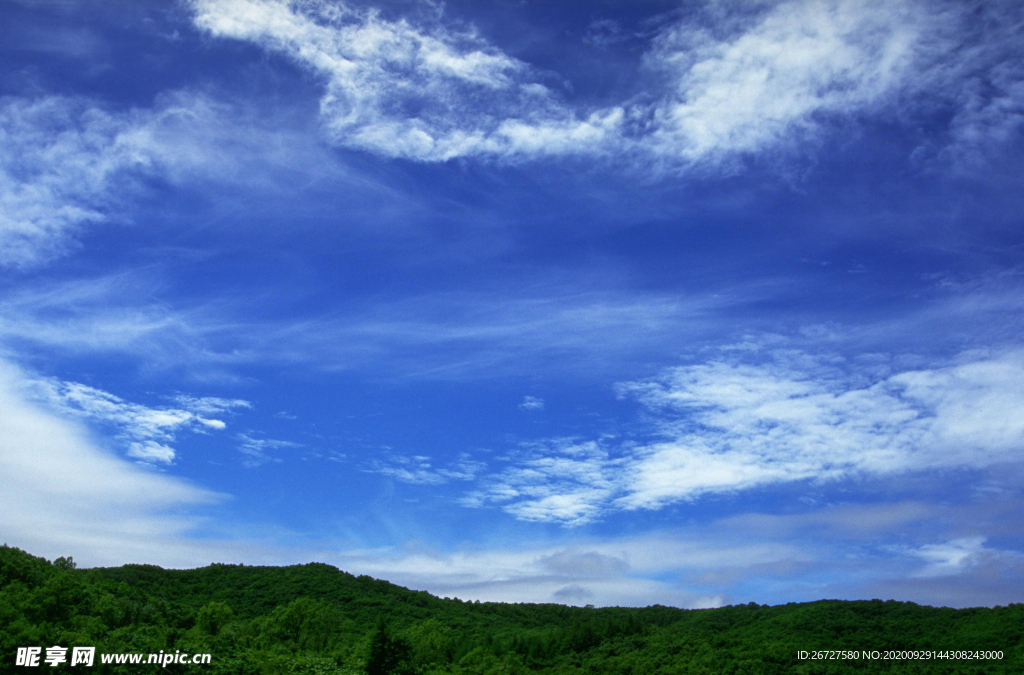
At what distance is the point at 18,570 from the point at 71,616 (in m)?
9.96

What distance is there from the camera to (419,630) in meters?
86.6

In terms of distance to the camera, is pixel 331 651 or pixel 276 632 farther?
pixel 276 632

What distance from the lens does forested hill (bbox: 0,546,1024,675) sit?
53.8 m

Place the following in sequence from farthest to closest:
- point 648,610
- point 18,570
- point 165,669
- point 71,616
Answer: point 648,610, point 18,570, point 71,616, point 165,669

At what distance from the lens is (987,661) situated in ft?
243

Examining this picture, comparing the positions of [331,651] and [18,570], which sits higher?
[18,570]

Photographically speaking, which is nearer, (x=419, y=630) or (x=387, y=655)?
(x=387, y=655)

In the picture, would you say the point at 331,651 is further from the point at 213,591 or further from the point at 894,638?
the point at 894,638

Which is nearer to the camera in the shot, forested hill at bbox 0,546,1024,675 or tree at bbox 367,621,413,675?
forested hill at bbox 0,546,1024,675

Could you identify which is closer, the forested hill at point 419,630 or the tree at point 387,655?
the forested hill at point 419,630

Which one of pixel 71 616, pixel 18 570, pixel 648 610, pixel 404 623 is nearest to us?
pixel 71 616

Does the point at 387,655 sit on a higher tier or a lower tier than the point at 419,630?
lower

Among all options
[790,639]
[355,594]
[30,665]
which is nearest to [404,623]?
[355,594]

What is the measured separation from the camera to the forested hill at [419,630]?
5384 cm
